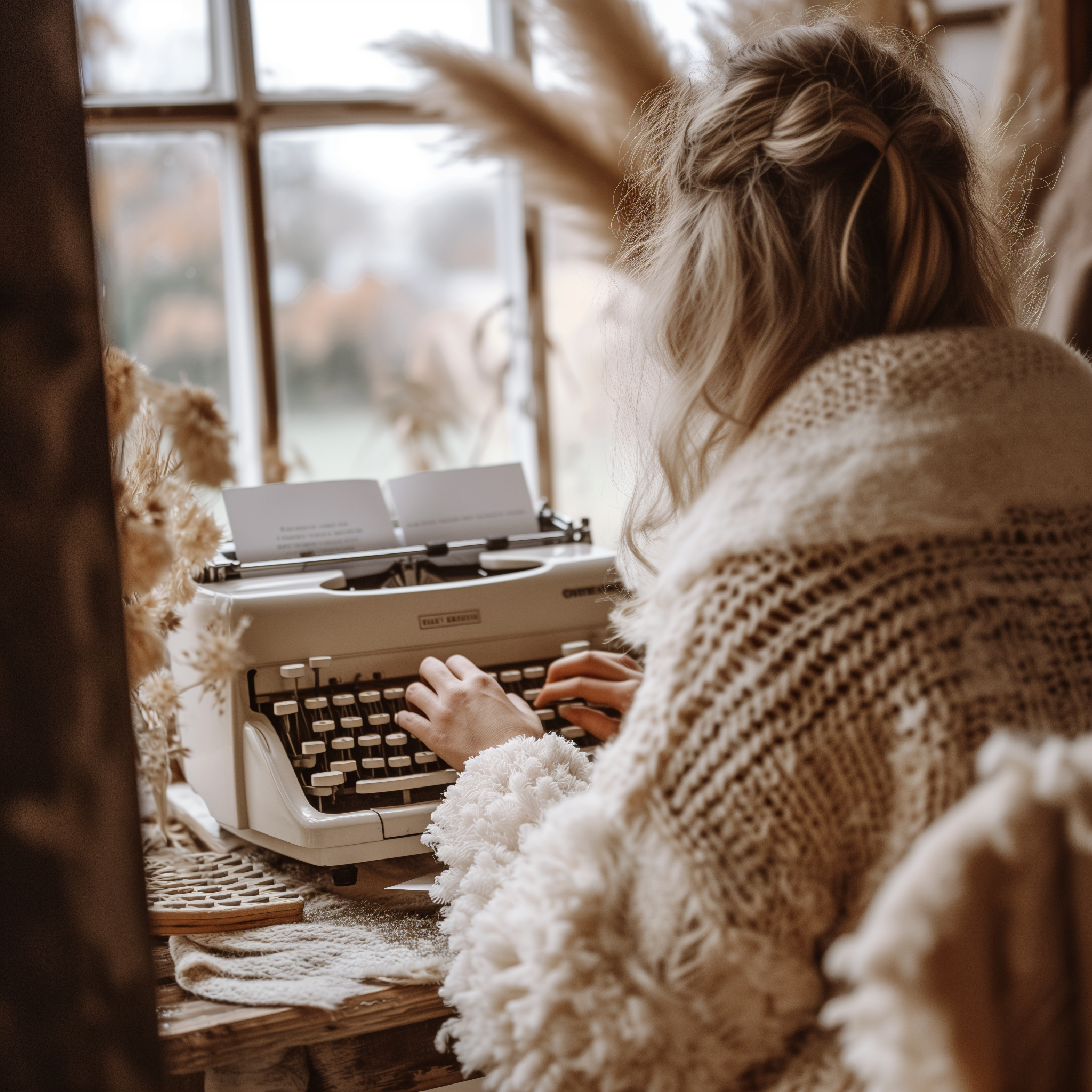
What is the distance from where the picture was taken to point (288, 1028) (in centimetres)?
84

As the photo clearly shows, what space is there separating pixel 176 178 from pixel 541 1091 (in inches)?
92.1

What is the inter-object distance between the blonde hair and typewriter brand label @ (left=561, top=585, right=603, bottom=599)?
0.45m

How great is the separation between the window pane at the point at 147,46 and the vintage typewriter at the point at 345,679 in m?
1.63

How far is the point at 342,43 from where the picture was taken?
102 inches

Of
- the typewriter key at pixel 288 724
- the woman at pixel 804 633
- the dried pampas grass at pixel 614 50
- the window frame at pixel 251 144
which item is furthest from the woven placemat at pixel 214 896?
the dried pampas grass at pixel 614 50

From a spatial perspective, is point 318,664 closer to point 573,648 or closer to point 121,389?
point 573,648

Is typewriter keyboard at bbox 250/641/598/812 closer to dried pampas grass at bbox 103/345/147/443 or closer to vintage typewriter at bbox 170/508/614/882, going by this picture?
vintage typewriter at bbox 170/508/614/882

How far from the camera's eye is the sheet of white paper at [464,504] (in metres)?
1.45

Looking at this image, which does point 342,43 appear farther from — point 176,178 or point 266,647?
point 266,647

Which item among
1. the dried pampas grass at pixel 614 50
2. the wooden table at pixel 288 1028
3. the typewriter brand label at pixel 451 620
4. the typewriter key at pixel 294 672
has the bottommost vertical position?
the wooden table at pixel 288 1028

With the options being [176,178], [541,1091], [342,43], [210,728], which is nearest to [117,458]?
[210,728]

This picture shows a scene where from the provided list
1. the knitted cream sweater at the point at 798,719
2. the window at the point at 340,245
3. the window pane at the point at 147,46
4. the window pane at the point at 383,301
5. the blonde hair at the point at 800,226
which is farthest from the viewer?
the window pane at the point at 383,301

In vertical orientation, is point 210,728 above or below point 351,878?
above

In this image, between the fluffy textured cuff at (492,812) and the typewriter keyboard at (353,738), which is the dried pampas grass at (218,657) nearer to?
the typewriter keyboard at (353,738)
